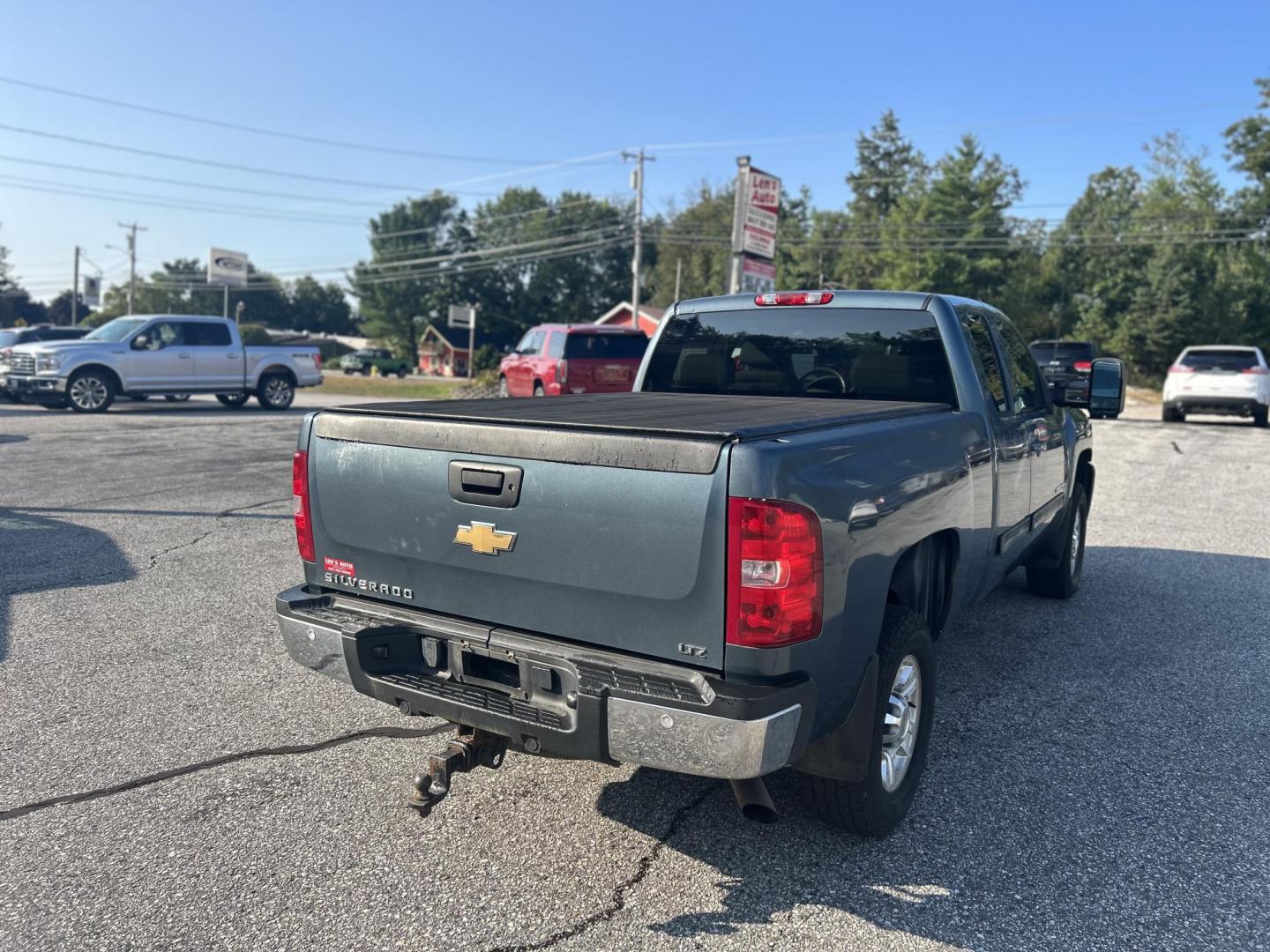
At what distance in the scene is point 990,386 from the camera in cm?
461

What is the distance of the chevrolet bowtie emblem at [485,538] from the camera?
2963mm

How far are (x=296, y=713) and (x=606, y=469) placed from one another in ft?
8.00

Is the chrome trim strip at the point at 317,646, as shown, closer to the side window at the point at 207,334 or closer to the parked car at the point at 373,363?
the side window at the point at 207,334

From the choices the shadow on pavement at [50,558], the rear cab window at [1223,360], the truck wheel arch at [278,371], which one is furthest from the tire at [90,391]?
the rear cab window at [1223,360]

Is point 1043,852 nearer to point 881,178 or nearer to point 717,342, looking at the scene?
point 717,342

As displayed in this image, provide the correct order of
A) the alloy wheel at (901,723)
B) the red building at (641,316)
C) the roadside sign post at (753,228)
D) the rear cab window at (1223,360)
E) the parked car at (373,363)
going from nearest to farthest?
the alloy wheel at (901,723) < the roadside sign post at (753,228) < the rear cab window at (1223,360) < the red building at (641,316) < the parked car at (373,363)

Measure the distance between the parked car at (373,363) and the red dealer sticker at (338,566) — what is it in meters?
66.5

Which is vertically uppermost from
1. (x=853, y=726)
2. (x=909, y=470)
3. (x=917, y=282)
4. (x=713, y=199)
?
(x=713, y=199)

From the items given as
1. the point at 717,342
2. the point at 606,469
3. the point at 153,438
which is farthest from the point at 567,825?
the point at 153,438

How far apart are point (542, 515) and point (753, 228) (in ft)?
49.9

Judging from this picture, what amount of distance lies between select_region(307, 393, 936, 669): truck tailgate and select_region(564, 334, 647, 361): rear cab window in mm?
15322

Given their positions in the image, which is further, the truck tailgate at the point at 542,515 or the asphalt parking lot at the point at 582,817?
the asphalt parking lot at the point at 582,817

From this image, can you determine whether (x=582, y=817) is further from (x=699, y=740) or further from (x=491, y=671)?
(x=699, y=740)

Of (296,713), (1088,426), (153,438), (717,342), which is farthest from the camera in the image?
(153,438)
